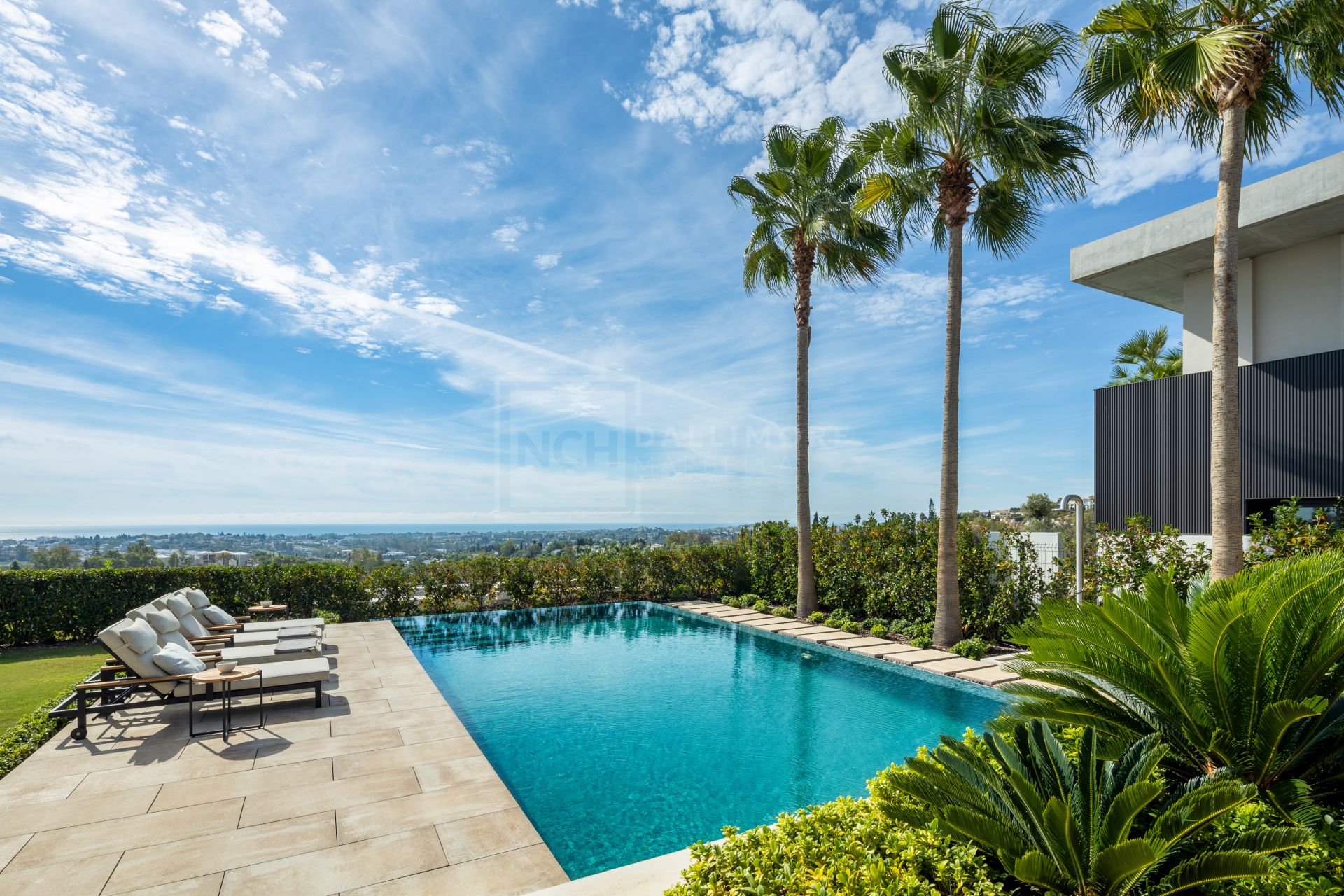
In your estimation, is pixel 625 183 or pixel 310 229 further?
pixel 625 183

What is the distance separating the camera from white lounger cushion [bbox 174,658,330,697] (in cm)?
652

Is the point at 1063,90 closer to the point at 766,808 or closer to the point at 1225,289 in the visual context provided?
the point at 1225,289

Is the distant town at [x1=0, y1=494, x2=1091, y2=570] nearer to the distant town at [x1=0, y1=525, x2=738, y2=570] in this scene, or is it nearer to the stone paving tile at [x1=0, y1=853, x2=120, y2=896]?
the distant town at [x1=0, y1=525, x2=738, y2=570]

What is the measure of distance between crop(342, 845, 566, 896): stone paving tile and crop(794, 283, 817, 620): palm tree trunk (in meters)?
9.60

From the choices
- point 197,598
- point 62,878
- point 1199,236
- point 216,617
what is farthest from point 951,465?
point 197,598

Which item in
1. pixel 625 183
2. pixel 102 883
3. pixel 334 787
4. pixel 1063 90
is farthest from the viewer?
pixel 625 183

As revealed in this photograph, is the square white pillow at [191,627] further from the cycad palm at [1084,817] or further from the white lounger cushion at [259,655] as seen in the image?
the cycad palm at [1084,817]

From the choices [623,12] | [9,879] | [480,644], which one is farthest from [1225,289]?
[480,644]

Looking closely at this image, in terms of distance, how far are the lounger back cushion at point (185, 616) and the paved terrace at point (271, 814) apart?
6.49ft

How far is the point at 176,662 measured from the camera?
6453 mm

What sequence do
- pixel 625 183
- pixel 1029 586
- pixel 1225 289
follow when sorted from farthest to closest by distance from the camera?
pixel 625 183, pixel 1029 586, pixel 1225 289

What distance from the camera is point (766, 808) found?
5047mm

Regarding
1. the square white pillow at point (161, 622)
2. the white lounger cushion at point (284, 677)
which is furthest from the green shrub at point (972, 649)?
the square white pillow at point (161, 622)

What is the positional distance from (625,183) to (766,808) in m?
11.8
